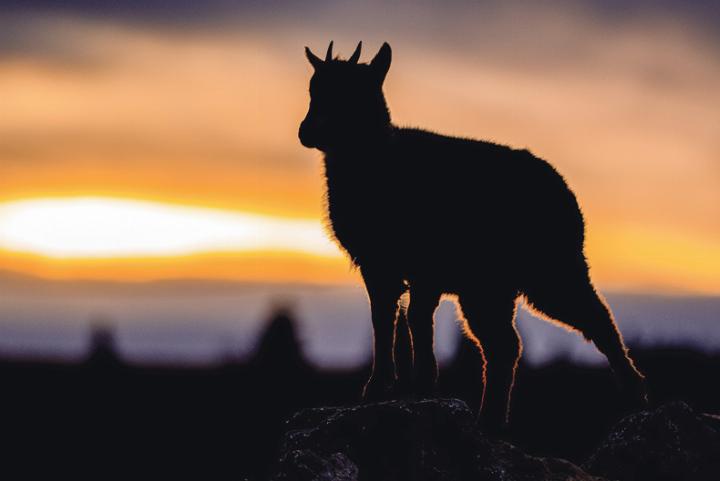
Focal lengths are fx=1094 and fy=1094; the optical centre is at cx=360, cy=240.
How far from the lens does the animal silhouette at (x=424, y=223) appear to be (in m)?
11.6

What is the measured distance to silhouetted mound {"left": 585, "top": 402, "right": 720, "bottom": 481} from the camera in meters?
12.4

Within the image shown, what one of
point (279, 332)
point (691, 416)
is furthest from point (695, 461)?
point (279, 332)

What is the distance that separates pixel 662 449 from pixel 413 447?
3470 mm

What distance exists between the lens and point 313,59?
11.9m

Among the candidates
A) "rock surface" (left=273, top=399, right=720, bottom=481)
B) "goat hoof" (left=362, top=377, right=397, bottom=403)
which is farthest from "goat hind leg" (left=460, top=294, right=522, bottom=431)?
"goat hoof" (left=362, top=377, right=397, bottom=403)

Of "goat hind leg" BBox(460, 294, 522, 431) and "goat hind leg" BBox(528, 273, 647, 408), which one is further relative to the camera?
"goat hind leg" BBox(528, 273, 647, 408)

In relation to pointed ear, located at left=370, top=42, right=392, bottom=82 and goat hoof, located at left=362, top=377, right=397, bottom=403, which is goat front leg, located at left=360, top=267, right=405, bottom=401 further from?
pointed ear, located at left=370, top=42, right=392, bottom=82

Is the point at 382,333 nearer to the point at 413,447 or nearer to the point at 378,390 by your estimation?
the point at 378,390

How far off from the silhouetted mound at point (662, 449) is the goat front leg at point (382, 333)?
9.14 feet

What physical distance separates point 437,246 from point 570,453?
61.4ft

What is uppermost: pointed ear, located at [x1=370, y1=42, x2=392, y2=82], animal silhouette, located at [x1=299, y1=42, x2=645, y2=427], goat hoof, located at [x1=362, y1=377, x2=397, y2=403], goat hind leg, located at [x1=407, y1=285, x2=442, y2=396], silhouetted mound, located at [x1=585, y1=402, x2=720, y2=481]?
pointed ear, located at [x1=370, y1=42, x2=392, y2=82]

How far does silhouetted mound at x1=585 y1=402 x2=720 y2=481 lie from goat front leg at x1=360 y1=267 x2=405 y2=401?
110 inches

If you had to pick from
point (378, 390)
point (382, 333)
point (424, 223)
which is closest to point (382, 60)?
point (424, 223)

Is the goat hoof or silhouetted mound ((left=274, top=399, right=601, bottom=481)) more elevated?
→ the goat hoof
